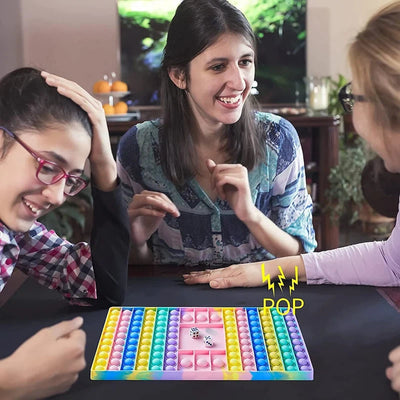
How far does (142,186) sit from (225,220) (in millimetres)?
274

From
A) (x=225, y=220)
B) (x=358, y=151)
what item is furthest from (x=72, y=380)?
(x=358, y=151)

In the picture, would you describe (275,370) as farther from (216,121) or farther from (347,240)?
(347,240)

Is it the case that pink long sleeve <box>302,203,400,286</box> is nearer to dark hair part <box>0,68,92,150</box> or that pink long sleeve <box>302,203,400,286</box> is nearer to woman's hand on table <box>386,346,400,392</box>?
woman's hand on table <box>386,346,400,392</box>

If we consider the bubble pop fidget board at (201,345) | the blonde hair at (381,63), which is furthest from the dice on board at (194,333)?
the blonde hair at (381,63)

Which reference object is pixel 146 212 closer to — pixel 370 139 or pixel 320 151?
pixel 370 139

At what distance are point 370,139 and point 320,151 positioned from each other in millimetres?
2767

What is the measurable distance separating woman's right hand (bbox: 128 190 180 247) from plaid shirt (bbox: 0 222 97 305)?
223mm

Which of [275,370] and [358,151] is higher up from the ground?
[275,370]

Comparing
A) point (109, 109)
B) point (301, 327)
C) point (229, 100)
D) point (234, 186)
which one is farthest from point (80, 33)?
point (301, 327)

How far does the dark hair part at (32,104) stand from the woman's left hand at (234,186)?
47 centimetres

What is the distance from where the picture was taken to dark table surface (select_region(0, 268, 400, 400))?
885 millimetres

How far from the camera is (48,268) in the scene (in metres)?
1.35

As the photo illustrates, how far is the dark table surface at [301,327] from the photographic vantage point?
885 mm

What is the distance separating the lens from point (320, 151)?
386 centimetres
